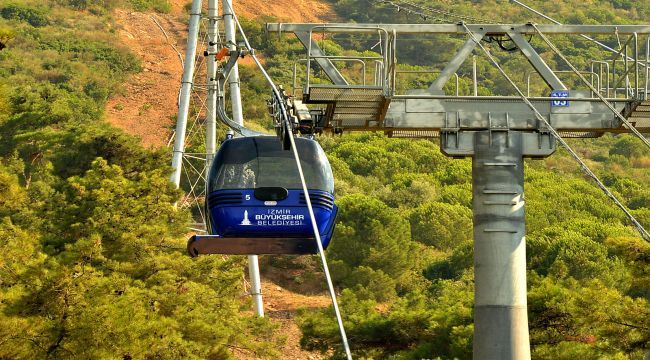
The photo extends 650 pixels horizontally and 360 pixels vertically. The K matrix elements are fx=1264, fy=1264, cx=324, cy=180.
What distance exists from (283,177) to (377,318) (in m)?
14.6

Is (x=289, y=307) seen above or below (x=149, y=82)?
below

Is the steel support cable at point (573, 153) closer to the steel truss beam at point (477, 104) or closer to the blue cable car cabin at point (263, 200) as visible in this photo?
the steel truss beam at point (477, 104)

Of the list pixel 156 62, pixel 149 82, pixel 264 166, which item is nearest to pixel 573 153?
pixel 264 166

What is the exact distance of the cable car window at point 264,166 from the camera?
61.7ft

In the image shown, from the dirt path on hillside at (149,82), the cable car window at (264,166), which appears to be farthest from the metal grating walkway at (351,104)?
the dirt path on hillside at (149,82)

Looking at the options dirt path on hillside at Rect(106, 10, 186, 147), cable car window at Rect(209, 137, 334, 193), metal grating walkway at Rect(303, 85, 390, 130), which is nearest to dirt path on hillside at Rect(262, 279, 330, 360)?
dirt path on hillside at Rect(106, 10, 186, 147)

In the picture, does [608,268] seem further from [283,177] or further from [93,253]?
[283,177]

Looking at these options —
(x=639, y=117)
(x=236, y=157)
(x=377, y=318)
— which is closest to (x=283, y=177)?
(x=236, y=157)

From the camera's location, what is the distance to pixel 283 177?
18.9 metres

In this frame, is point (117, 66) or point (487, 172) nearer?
point (487, 172)

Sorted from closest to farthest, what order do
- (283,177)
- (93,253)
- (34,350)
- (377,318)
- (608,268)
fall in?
(283,177)
(34,350)
(93,253)
(377,318)
(608,268)

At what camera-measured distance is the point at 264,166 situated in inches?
744

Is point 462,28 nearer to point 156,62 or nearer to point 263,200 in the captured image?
point 263,200

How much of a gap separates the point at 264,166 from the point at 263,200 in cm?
63
